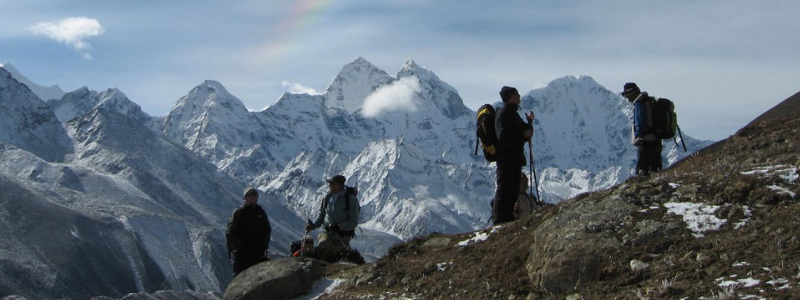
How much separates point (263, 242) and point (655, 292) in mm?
11510

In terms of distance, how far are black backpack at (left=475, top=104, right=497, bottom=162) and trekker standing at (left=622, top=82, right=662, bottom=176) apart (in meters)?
3.38

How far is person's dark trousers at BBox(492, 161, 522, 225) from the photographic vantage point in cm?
1902

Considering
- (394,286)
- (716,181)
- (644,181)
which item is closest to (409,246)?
(394,286)

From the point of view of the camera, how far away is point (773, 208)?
13.7 metres

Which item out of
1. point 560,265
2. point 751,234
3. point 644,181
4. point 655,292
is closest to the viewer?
point 655,292

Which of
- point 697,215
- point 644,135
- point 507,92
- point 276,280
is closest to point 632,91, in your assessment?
point 644,135

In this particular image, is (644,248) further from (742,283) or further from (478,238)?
(478,238)

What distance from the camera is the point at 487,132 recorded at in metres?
19.2

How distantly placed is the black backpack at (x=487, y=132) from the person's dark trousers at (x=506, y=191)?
1.04 feet

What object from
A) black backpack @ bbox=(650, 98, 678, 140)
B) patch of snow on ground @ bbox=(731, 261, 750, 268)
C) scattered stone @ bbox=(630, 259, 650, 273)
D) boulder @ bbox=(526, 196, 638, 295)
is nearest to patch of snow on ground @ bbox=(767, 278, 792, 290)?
patch of snow on ground @ bbox=(731, 261, 750, 268)

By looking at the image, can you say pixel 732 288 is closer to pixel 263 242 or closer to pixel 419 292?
pixel 419 292

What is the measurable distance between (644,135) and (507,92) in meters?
3.48

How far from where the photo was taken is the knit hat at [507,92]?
1920cm

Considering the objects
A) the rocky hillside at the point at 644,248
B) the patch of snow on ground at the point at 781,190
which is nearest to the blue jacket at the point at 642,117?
the rocky hillside at the point at 644,248
